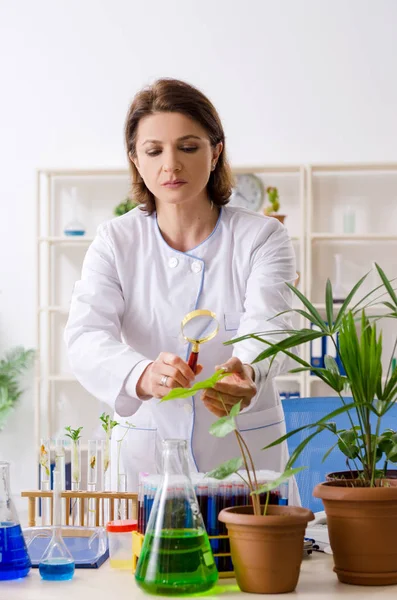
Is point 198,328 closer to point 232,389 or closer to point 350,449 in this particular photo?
point 232,389

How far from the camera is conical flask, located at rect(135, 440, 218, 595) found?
3.47 feet

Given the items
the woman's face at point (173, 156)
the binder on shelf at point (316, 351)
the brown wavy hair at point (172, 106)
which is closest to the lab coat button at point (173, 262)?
the woman's face at point (173, 156)

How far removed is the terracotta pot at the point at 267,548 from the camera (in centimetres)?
107

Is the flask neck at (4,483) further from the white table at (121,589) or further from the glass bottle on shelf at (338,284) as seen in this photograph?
the glass bottle on shelf at (338,284)

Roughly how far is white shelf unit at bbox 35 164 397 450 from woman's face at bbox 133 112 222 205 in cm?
287

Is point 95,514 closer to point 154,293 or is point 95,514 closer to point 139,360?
point 139,360

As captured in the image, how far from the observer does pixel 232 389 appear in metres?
1.41

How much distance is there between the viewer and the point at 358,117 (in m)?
4.83

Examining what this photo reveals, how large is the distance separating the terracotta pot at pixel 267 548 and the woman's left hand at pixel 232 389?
0.28 m

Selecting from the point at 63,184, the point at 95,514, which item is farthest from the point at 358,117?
the point at 95,514

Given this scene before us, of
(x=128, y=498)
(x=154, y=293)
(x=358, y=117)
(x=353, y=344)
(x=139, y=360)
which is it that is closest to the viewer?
(x=353, y=344)

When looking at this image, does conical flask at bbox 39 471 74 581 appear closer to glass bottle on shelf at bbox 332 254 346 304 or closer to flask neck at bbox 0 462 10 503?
flask neck at bbox 0 462 10 503

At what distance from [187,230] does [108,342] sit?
1.27ft

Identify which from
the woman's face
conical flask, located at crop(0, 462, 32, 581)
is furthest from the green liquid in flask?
the woman's face
